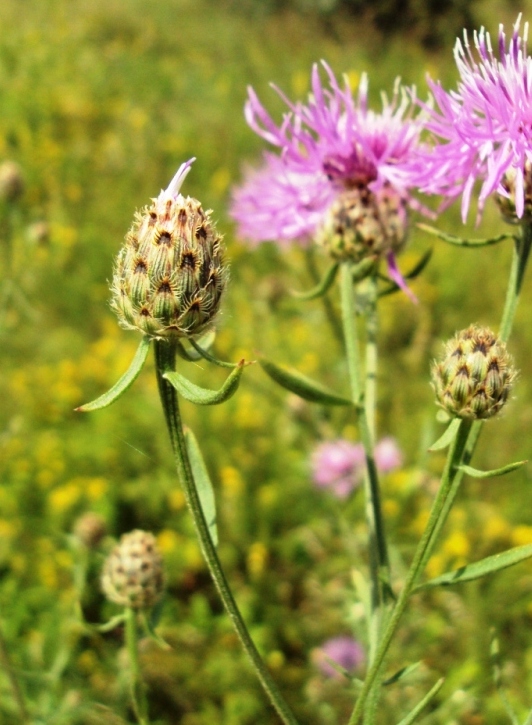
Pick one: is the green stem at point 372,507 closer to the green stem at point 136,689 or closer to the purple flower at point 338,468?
the green stem at point 136,689

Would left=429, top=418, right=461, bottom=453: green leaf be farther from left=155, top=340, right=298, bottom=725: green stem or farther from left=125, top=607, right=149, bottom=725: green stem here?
left=125, top=607, right=149, bottom=725: green stem

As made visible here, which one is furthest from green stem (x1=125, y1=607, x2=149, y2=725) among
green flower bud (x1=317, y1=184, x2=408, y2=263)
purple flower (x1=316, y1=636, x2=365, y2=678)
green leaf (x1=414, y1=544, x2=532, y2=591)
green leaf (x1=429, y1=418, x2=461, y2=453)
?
purple flower (x1=316, y1=636, x2=365, y2=678)

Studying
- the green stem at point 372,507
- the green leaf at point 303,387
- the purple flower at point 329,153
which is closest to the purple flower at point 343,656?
the green stem at point 372,507

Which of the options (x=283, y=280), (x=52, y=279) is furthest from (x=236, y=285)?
(x=52, y=279)

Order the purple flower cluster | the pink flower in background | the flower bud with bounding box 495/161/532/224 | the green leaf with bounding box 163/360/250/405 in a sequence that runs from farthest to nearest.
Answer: the pink flower in background < the purple flower cluster < the flower bud with bounding box 495/161/532/224 < the green leaf with bounding box 163/360/250/405

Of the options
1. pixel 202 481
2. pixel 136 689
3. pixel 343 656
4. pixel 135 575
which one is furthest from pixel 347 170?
pixel 343 656

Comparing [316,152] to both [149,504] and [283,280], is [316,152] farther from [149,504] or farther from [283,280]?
[283,280]
